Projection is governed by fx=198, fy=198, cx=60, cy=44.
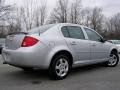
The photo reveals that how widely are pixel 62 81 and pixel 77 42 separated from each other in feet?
4.35

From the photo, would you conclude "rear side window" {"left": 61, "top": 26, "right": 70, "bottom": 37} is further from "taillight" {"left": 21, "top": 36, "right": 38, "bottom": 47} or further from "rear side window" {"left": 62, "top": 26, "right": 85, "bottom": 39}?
"taillight" {"left": 21, "top": 36, "right": 38, "bottom": 47}

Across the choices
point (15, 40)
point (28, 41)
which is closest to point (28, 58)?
point (28, 41)

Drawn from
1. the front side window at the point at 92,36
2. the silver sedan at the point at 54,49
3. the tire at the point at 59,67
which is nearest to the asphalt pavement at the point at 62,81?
the tire at the point at 59,67

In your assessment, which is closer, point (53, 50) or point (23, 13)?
point (53, 50)

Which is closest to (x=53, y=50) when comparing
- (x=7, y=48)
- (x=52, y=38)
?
(x=52, y=38)

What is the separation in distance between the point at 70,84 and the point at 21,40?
1.72 m

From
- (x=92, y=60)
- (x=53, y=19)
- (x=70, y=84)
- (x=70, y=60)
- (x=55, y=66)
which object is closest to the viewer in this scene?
(x=70, y=84)

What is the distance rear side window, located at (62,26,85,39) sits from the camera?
595 centimetres

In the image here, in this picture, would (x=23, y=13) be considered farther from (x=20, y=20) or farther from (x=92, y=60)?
(x=92, y=60)

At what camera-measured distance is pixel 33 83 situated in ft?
17.0

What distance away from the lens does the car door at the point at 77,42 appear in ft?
Answer: 19.3

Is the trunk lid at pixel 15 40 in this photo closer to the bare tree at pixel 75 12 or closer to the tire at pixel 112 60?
the tire at pixel 112 60

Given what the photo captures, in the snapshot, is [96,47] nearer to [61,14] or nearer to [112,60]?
[112,60]

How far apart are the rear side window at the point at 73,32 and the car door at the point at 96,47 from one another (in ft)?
1.21
